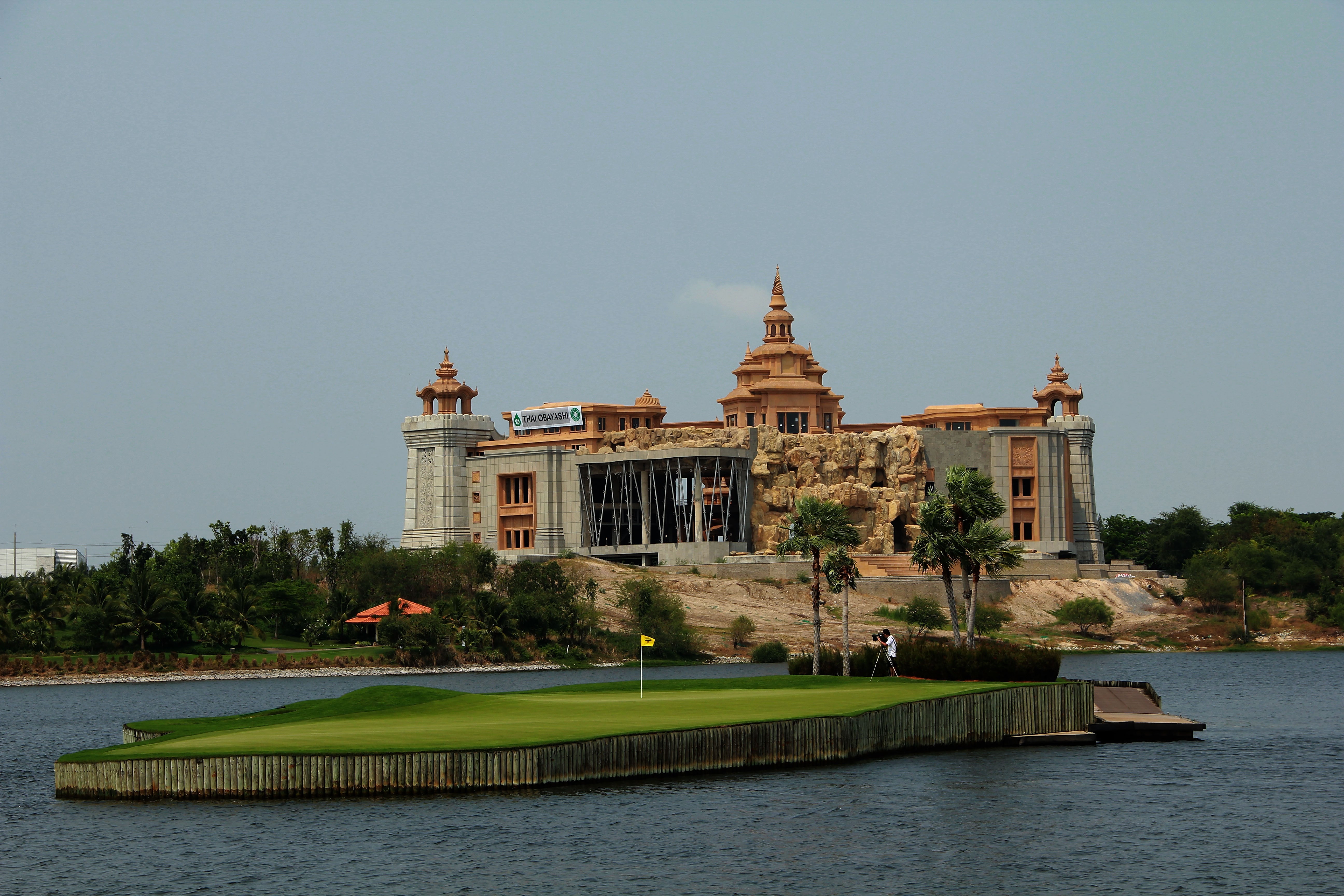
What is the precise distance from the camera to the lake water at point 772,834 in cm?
3369

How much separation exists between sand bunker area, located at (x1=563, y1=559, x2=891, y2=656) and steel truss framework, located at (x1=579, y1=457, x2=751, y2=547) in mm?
9091

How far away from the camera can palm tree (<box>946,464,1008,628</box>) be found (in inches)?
3022

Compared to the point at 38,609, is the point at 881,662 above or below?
below

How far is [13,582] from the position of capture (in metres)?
112

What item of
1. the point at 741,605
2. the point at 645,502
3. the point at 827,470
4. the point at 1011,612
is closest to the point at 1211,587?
the point at 1011,612

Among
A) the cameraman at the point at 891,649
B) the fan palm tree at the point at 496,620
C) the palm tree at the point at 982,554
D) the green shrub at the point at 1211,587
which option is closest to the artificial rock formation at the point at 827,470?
the green shrub at the point at 1211,587

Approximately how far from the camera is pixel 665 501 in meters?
156

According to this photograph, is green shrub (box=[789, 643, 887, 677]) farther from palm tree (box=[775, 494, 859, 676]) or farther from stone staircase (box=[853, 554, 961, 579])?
stone staircase (box=[853, 554, 961, 579])

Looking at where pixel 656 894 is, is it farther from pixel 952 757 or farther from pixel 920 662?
pixel 920 662

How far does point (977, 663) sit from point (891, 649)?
11.5 feet

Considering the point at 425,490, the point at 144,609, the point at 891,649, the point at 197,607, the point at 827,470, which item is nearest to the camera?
the point at 891,649

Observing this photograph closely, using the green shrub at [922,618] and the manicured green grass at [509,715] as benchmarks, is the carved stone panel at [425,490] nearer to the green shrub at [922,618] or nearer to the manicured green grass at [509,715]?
the green shrub at [922,618]

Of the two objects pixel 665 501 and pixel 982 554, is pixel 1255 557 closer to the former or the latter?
pixel 665 501

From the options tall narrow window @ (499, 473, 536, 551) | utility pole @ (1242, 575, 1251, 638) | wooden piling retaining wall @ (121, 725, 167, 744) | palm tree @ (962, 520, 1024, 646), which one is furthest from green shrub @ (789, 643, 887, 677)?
tall narrow window @ (499, 473, 536, 551)
